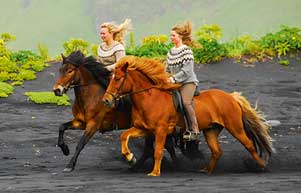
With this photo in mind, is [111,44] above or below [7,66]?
above

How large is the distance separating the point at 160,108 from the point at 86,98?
4.25 feet

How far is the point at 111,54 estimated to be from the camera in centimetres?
1266

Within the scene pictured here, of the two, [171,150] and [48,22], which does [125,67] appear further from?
[48,22]

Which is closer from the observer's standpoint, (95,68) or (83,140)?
(83,140)

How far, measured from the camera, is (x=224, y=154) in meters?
14.4

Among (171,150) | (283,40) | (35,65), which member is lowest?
(171,150)

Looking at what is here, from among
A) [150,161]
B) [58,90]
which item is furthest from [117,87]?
[150,161]

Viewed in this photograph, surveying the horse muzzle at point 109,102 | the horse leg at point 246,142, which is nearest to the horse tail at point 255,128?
the horse leg at point 246,142

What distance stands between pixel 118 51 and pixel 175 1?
16231mm

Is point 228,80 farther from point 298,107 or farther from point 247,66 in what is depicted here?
point 298,107

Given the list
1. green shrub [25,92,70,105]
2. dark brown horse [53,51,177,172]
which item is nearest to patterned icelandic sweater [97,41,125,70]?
dark brown horse [53,51,177,172]

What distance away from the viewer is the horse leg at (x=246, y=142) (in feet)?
41.4

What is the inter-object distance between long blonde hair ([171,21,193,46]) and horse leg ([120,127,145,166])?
1.69 m

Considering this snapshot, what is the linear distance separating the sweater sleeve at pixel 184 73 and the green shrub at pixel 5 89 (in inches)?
350
